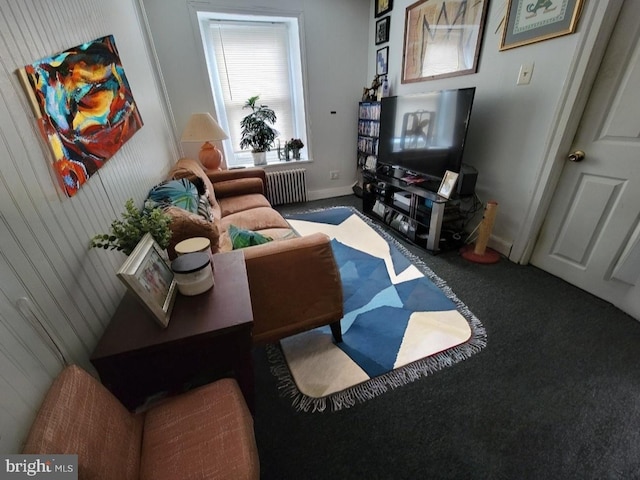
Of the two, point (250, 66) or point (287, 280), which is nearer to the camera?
point (287, 280)

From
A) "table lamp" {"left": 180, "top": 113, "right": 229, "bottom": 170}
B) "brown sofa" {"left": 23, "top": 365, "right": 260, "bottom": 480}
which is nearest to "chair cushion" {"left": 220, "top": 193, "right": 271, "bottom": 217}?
"table lamp" {"left": 180, "top": 113, "right": 229, "bottom": 170}

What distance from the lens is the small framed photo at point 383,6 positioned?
2.88 metres

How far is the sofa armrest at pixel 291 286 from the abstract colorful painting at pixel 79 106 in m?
0.71

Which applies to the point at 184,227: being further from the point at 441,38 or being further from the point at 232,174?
the point at 441,38

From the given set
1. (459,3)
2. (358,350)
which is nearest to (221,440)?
(358,350)

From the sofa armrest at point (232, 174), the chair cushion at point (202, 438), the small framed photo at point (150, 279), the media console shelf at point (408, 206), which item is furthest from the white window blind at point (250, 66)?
the chair cushion at point (202, 438)

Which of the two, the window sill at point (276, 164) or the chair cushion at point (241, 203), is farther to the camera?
the window sill at point (276, 164)

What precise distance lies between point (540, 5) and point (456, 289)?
6.21 feet

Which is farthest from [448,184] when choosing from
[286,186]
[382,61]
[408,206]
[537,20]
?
[286,186]

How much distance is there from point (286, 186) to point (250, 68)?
141cm

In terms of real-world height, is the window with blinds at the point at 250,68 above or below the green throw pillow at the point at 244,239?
above

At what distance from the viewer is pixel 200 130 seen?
2650 millimetres

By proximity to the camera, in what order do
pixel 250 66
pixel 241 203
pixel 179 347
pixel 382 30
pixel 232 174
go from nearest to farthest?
pixel 179 347, pixel 241 203, pixel 232 174, pixel 382 30, pixel 250 66

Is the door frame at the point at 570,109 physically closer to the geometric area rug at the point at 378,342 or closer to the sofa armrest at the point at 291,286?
the geometric area rug at the point at 378,342
